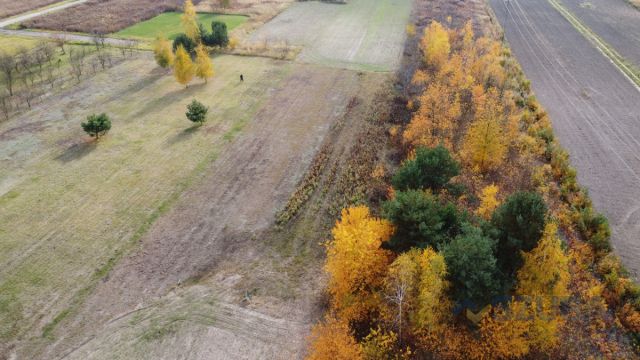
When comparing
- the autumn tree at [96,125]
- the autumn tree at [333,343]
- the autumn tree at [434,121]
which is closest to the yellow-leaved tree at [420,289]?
the autumn tree at [333,343]

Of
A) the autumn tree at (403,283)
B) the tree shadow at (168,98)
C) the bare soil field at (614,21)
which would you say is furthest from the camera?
the bare soil field at (614,21)

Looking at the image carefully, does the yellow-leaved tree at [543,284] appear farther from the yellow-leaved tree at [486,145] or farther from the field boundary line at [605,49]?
the field boundary line at [605,49]

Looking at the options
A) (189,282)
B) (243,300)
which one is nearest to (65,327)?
(189,282)

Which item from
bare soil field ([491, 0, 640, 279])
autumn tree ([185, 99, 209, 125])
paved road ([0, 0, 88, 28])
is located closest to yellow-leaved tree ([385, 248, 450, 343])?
bare soil field ([491, 0, 640, 279])

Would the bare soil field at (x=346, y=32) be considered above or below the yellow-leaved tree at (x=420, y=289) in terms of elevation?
below

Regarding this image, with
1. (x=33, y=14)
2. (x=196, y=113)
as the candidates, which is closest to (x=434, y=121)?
(x=196, y=113)

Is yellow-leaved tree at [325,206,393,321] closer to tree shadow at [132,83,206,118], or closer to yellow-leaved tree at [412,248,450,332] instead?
yellow-leaved tree at [412,248,450,332]
